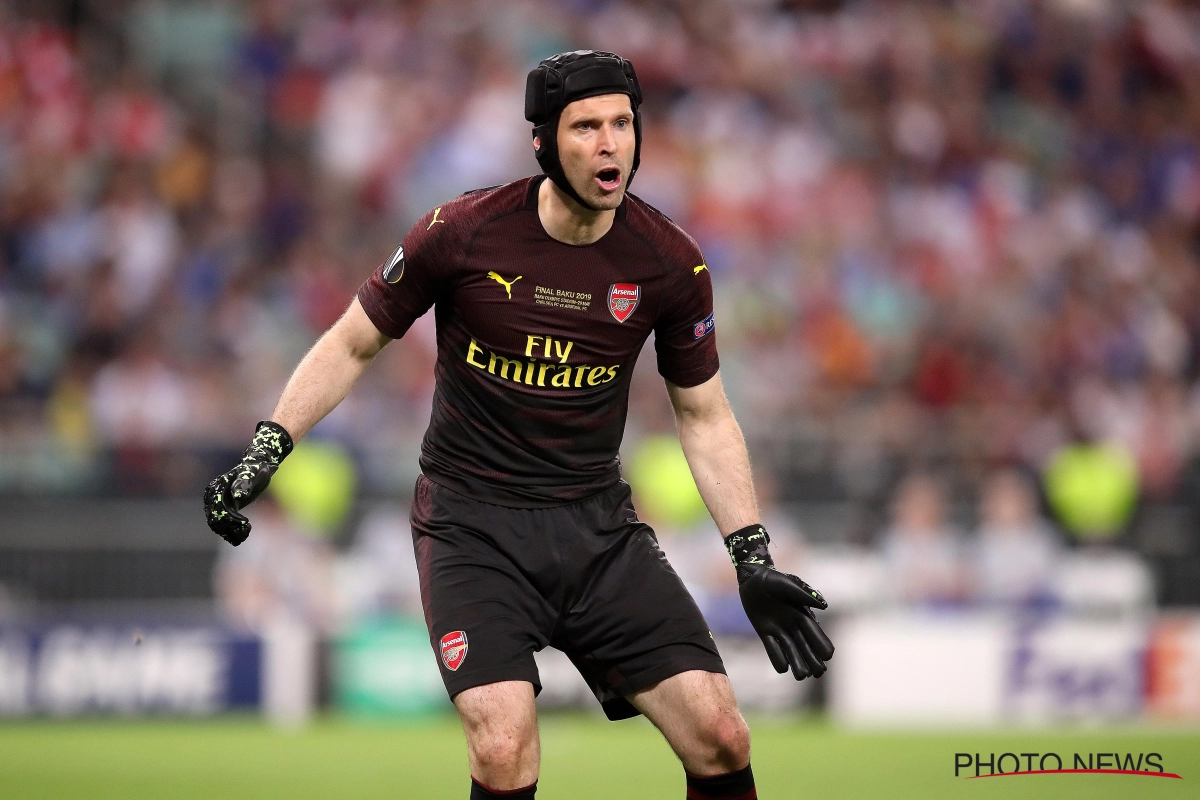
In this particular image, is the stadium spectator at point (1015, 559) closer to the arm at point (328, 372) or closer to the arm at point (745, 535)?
the arm at point (745, 535)

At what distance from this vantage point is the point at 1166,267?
16266mm

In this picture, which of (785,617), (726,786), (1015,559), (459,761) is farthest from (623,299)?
(1015,559)

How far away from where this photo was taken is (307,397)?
5520mm

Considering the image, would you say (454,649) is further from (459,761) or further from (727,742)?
(459,761)

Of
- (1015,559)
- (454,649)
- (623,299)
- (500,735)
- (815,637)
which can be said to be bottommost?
(500,735)

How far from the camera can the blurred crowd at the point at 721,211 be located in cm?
1402

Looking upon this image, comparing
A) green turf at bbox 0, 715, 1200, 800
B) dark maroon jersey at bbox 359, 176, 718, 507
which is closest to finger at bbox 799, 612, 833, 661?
dark maroon jersey at bbox 359, 176, 718, 507

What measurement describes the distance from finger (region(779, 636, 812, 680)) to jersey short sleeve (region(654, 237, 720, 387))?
90cm

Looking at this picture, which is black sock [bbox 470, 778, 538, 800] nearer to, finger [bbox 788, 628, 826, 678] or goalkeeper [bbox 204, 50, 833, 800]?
goalkeeper [bbox 204, 50, 833, 800]

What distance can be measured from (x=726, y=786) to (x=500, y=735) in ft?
2.60

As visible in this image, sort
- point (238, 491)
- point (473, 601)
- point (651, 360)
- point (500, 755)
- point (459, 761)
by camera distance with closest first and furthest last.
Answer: point (500, 755) → point (238, 491) → point (473, 601) → point (459, 761) → point (651, 360)

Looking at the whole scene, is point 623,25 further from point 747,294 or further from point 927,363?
point 927,363

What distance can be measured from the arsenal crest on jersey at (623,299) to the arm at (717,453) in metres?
0.40

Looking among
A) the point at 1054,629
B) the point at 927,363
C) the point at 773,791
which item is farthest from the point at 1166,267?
the point at 773,791
